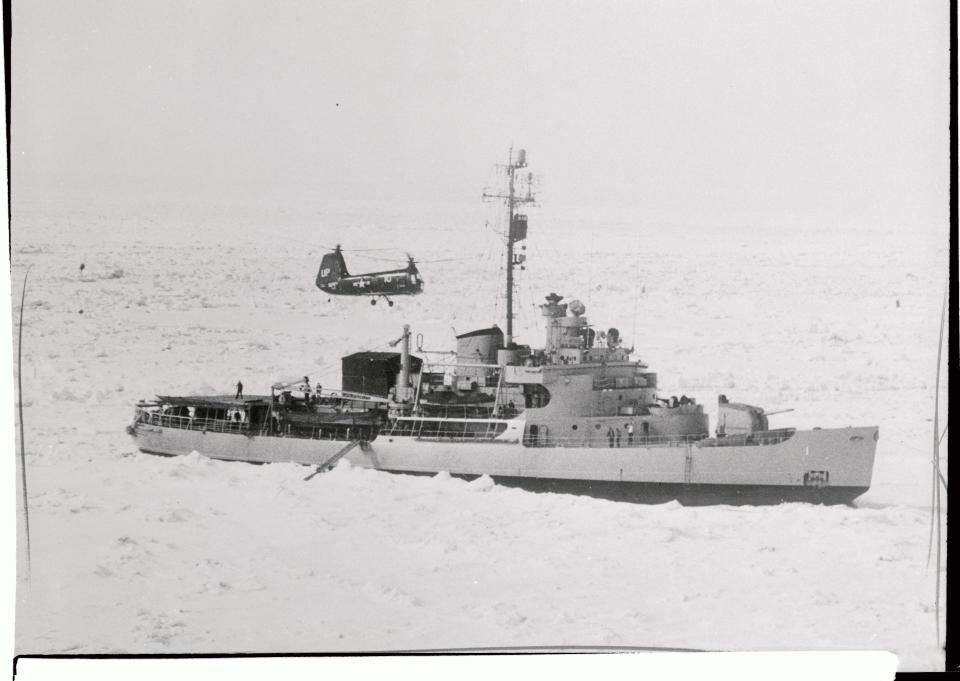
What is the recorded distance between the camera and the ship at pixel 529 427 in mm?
6105

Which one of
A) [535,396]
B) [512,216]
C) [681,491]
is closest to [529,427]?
[535,396]

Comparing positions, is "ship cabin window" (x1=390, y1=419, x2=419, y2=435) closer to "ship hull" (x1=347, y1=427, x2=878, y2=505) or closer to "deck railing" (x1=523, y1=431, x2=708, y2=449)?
"ship hull" (x1=347, y1=427, x2=878, y2=505)

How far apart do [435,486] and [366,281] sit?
1.11 metres

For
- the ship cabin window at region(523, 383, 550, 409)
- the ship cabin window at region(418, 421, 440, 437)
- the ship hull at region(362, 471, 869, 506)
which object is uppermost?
the ship cabin window at region(523, 383, 550, 409)

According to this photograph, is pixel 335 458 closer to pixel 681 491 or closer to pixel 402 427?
pixel 402 427

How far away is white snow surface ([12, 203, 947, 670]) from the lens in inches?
224

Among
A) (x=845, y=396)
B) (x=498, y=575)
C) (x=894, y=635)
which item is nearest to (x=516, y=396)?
(x=498, y=575)

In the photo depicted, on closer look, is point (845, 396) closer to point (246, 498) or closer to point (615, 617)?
point (615, 617)

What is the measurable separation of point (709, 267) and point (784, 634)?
179 centimetres

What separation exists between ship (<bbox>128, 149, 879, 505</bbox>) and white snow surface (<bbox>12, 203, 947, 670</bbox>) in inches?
4.2

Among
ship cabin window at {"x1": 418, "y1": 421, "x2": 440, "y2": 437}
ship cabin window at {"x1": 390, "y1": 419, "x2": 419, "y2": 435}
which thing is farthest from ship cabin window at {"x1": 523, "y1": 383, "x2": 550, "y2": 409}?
ship cabin window at {"x1": 390, "y1": 419, "x2": 419, "y2": 435}

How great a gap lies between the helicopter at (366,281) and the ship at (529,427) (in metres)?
0.24

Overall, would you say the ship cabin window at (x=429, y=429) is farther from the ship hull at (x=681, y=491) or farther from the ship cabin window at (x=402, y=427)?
the ship hull at (x=681, y=491)

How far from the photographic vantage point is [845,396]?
235 inches
